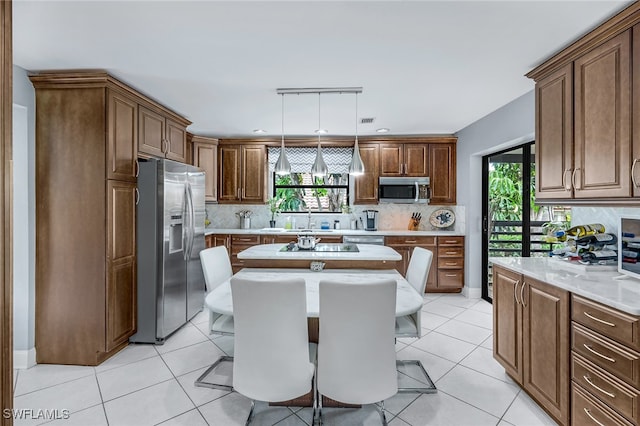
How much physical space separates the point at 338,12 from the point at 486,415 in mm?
2639

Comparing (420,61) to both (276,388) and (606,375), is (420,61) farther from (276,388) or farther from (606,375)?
(276,388)

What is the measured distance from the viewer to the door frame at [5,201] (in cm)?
123

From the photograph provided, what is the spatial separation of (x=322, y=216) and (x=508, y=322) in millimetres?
3417

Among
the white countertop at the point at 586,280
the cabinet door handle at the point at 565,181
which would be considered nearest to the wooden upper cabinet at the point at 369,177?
the white countertop at the point at 586,280

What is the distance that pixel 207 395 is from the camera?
2.25 metres

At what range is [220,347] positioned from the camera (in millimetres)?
3027

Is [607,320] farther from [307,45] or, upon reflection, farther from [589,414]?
[307,45]

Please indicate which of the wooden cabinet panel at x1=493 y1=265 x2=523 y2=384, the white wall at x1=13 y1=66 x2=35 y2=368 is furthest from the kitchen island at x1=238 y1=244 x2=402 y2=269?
the white wall at x1=13 y1=66 x2=35 y2=368

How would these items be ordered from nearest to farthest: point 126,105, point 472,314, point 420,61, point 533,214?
point 420,61 < point 126,105 < point 533,214 < point 472,314

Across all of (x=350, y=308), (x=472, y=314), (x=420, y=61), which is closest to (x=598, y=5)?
(x=420, y=61)

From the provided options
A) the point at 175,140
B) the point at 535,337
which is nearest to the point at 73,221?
the point at 175,140

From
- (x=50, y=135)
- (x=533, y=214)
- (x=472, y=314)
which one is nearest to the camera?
(x=50, y=135)

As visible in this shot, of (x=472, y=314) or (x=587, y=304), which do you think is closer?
(x=587, y=304)

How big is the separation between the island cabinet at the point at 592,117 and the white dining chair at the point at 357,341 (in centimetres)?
156
